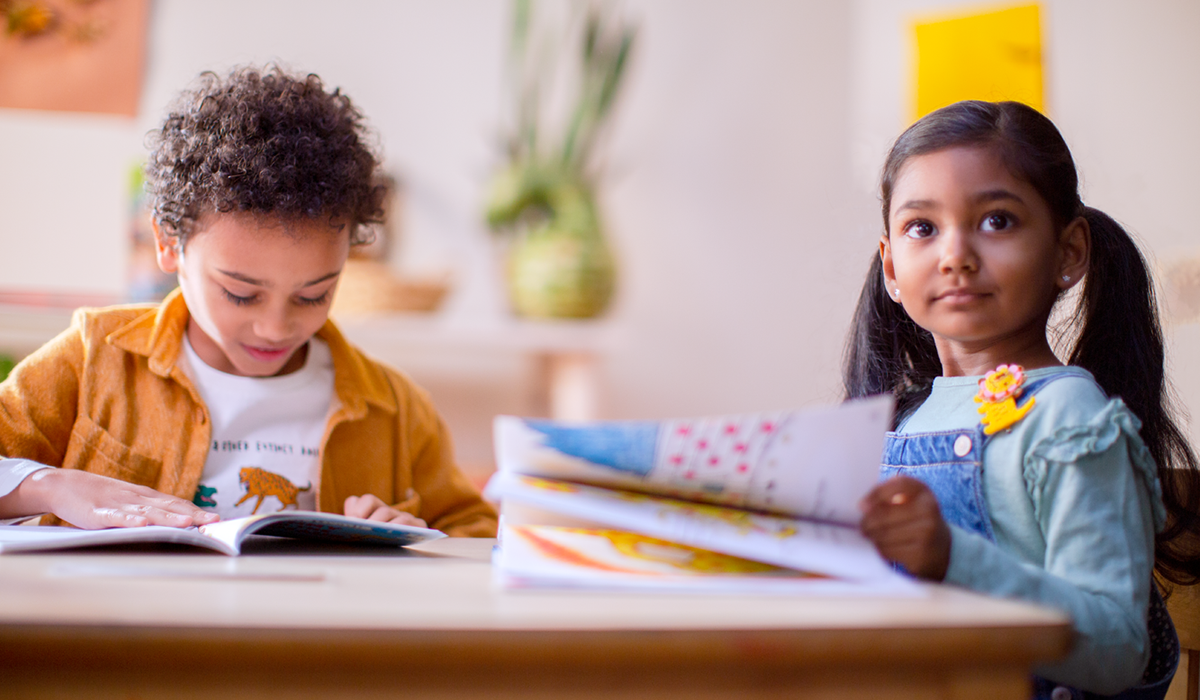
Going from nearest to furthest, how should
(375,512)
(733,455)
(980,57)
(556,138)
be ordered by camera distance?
(733,455), (375,512), (980,57), (556,138)

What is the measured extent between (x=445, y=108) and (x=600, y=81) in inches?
16.3

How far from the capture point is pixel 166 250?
0.96 m

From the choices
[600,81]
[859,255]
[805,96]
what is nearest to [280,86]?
[859,255]

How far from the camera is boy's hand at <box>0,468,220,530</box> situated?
0.67 m

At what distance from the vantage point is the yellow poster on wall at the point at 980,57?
1.38 metres

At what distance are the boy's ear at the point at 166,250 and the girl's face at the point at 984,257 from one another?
72 centimetres

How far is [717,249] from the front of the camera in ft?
8.19

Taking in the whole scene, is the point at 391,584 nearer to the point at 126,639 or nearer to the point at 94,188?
the point at 126,639

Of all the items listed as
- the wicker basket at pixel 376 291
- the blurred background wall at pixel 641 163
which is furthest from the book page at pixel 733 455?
the wicker basket at pixel 376 291

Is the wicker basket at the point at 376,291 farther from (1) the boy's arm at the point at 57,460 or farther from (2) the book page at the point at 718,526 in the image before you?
(2) the book page at the point at 718,526

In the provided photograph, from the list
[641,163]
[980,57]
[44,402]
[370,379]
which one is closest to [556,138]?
[641,163]

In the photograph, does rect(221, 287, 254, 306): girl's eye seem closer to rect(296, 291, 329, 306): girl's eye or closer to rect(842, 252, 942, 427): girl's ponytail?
rect(296, 291, 329, 306): girl's eye

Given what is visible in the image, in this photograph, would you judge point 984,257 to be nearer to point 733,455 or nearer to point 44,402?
point 733,455

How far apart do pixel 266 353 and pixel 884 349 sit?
0.63m
